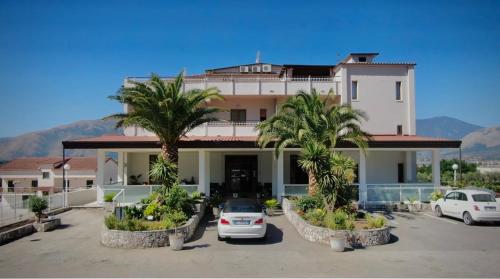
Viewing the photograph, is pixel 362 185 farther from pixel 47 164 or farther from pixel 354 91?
pixel 47 164

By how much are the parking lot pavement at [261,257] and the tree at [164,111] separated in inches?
158

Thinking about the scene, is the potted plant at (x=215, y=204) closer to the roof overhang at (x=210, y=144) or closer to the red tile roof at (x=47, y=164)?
the roof overhang at (x=210, y=144)

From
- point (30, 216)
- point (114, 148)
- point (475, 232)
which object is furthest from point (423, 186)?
point (30, 216)

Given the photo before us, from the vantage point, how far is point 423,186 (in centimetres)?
2139

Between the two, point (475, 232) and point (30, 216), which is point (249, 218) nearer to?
point (475, 232)

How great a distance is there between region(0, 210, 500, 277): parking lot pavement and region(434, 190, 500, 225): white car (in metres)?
1.12

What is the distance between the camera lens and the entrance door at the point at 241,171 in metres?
27.4

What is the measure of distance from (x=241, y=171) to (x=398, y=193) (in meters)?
11.7

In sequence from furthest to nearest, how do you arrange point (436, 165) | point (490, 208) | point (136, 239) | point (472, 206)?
point (436, 165)
point (472, 206)
point (490, 208)
point (136, 239)

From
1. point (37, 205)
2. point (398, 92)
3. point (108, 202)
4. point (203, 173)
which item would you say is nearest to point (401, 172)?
point (398, 92)

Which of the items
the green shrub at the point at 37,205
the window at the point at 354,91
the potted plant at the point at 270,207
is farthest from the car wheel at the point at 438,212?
the green shrub at the point at 37,205

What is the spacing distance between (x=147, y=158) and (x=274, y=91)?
36.1ft

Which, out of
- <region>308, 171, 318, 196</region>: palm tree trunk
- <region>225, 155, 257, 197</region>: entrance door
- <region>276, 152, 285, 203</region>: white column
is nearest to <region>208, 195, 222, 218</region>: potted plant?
<region>276, 152, 285, 203</region>: white column

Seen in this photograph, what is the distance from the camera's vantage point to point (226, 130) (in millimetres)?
25141
